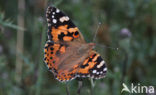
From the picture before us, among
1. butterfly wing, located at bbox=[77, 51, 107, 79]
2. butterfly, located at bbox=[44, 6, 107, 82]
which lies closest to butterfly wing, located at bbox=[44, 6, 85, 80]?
butterfly, located at bbox=[44, 6, 107, 82]

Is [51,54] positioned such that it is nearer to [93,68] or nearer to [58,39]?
[58,39]

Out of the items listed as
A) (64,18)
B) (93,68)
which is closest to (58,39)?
→ (64,18)

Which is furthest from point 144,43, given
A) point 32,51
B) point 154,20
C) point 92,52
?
point 92,52

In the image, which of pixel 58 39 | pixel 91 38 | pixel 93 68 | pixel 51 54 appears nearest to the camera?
pixel 93 68

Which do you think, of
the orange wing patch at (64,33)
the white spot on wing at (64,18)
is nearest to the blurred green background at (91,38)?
the orange wing patch at (64,33)

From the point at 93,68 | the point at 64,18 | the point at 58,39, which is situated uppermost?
the point at 64,18

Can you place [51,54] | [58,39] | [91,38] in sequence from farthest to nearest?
[91,38]
[58,39]
[51,54]

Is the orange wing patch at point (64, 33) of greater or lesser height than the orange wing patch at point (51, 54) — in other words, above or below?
above

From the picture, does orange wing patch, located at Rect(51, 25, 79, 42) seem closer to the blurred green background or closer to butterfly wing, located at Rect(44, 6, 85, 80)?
butterfly wing, located at Rect(44, 6, 85, 80)

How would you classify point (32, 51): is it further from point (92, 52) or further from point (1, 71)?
point (92, 52)

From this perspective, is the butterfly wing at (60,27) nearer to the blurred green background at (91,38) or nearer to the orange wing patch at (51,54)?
the orange wing patch at (51,54)
